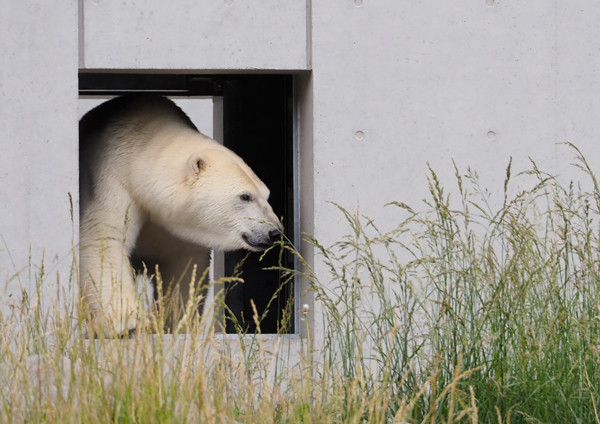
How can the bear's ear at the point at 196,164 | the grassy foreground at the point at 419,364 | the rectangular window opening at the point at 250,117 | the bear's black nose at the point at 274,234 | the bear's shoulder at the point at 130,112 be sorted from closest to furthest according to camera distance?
the grassy foreground at the point at 419,364 < the bear's black nose at the point at 274,234 < the bear's ear at the point at 196,164 < the bear's shoulder at the point at 130,112 < the rectangular window opening at the point at 250,117

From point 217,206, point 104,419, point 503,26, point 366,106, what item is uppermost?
point 503,26

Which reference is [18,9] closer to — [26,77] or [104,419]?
[26,77]

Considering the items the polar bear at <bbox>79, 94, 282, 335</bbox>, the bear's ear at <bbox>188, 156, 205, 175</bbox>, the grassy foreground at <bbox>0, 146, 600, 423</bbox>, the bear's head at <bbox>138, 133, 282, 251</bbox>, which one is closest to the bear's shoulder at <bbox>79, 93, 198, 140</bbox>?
the polar bear at <bbox>79, 94, 282, 335</bbox>

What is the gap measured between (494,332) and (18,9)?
2.90m

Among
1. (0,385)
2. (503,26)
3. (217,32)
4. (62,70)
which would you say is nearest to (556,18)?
(503,26)

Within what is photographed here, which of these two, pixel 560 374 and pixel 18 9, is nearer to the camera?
pixel 560 374

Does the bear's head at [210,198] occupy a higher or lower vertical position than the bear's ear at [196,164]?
lower

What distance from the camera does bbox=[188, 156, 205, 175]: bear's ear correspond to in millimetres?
6148

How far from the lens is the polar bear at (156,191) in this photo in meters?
6.16

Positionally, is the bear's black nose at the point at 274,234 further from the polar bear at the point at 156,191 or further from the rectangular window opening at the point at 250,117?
the rectangular window opening at the point at 250,117

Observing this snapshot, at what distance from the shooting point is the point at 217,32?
564 centimetres

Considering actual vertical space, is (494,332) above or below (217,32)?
below

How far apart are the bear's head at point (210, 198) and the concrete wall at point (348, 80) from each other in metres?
0.33

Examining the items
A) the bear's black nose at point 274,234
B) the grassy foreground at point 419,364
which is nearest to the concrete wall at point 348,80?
the bear's black nose at point 274,234
